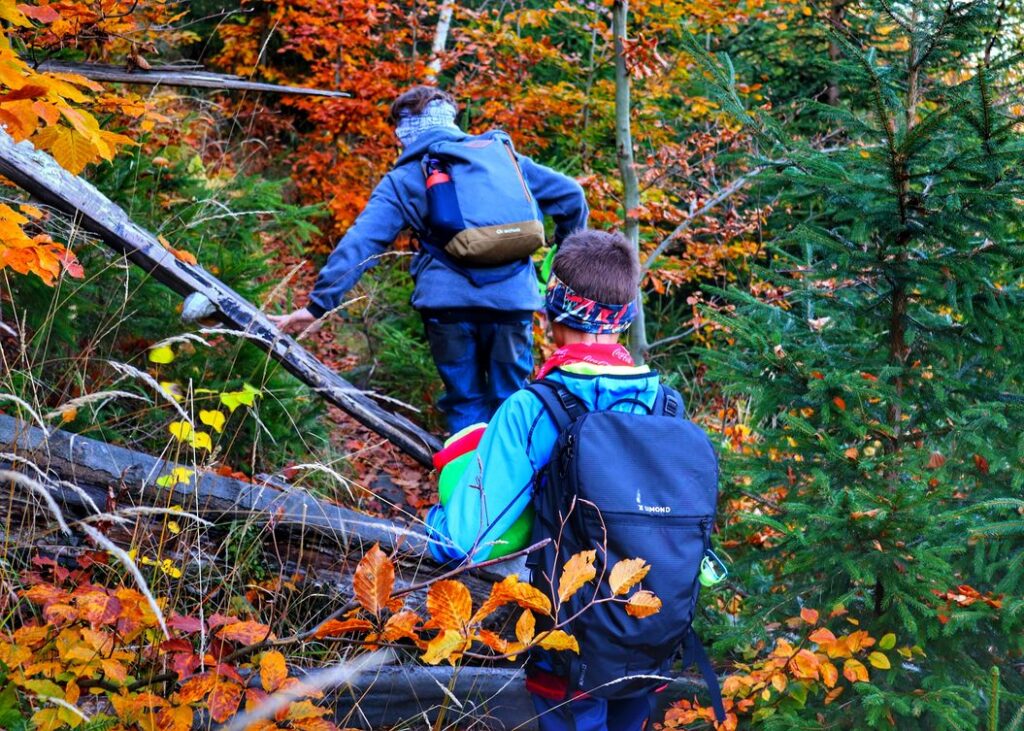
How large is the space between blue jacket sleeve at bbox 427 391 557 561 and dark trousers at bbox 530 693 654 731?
522 mm

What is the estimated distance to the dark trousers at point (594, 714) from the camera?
2.72 m

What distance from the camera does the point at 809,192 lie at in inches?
144

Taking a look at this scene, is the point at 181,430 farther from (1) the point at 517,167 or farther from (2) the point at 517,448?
(1) the point at 517,167

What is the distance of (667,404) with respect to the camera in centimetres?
279

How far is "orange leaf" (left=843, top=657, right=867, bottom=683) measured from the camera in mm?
3118

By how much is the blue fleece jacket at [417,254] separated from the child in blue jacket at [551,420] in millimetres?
1630

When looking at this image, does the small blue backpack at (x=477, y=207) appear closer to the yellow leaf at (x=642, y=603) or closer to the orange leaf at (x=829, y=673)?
the orange leaf at (x=829, y=673)

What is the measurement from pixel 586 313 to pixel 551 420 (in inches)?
14.0

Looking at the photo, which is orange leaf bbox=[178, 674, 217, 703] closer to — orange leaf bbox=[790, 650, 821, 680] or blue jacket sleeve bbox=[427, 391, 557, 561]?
blue jacket sleeve bbox=[427, 391, 557, 561]

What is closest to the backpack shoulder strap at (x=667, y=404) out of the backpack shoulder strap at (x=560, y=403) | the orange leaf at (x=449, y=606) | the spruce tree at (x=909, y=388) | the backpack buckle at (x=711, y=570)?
the backpack shoulder strap at (x=560, y=403)

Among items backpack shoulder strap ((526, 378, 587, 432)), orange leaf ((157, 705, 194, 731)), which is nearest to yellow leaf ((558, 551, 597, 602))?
backpack shoulder strap ((526, 378, 587, 432))

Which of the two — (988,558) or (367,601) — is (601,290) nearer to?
(367,601)

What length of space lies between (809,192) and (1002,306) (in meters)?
0.83

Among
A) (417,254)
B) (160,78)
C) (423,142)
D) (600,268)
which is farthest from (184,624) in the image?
(423,142)
